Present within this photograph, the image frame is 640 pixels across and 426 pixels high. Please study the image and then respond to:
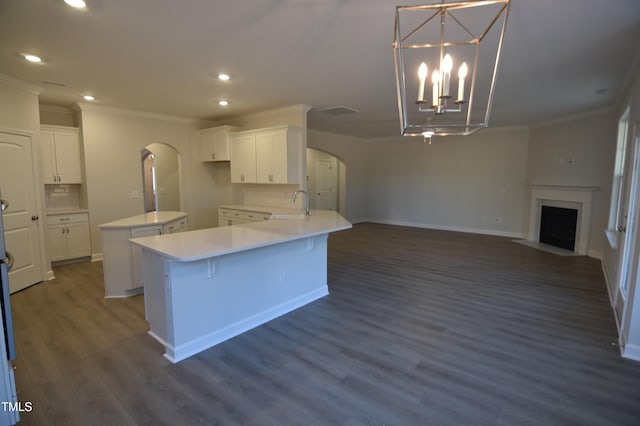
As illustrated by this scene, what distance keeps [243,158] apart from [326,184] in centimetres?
428

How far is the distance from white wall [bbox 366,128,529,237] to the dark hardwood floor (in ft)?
12.3

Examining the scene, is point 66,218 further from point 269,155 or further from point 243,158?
point 269,155

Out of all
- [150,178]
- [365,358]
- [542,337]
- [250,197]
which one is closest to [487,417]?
[365,358]

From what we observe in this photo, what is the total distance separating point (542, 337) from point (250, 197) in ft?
17.1

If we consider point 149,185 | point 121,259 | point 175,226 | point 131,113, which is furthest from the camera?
point 149,185

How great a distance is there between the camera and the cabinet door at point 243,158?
5.65 m

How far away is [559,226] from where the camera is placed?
6500 millimetres

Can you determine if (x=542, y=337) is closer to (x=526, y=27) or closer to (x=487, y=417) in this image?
(x=487, y=417)

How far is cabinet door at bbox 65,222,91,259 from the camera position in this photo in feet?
17.0

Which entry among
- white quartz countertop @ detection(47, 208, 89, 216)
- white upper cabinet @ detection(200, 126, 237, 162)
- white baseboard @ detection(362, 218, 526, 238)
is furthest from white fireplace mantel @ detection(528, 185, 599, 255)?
white quartz countertop @ detection(47, 208, 89, 216)

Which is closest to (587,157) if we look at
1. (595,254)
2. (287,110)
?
(595,254)

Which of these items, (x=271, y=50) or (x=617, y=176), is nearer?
(x=271, y=50)

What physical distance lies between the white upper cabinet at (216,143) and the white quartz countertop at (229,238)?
2958 millimetres

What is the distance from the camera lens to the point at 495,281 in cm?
442
